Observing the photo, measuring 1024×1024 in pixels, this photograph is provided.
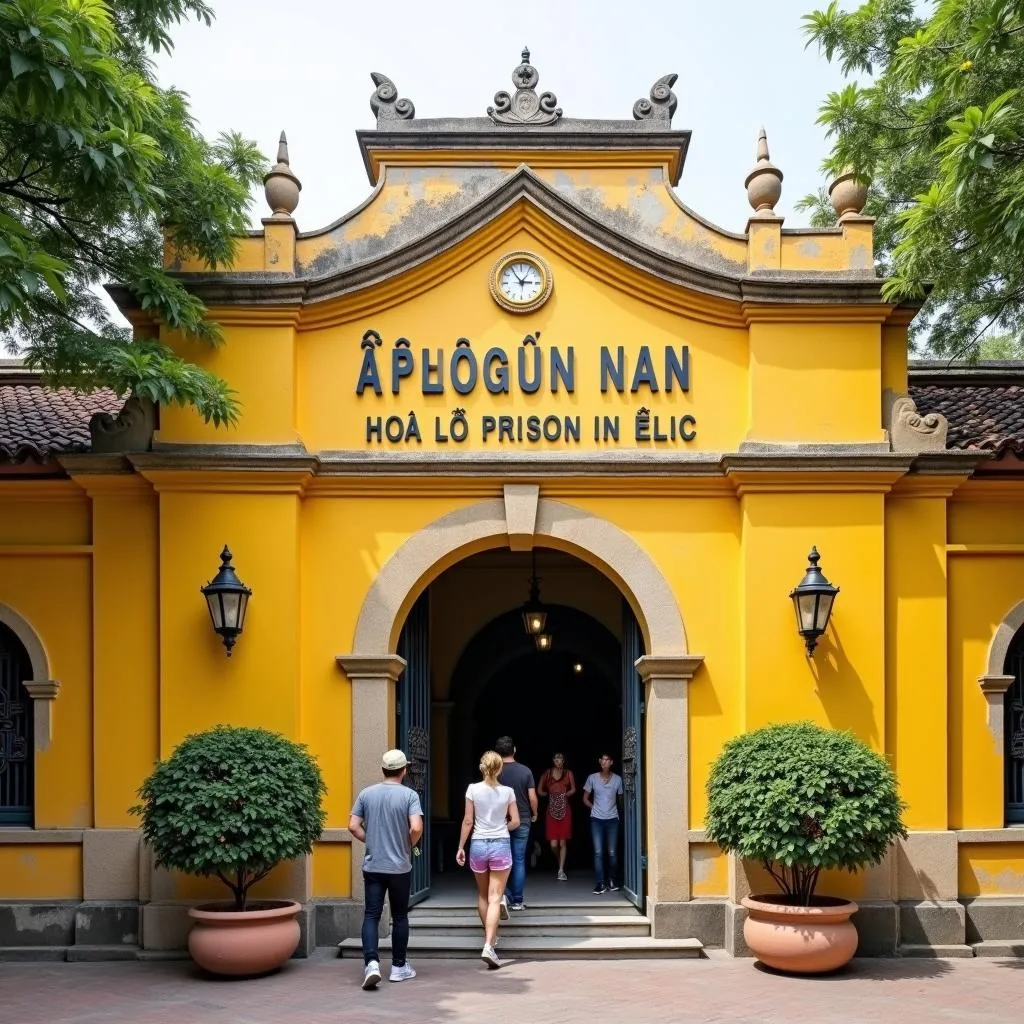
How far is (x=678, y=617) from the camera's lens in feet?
37.0

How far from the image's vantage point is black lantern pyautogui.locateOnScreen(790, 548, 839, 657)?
10742mm

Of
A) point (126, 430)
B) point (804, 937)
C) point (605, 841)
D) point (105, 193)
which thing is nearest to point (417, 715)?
point (605, 841)

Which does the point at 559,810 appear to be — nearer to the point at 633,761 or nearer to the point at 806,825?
the point at 633,761

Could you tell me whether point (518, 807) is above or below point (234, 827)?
below

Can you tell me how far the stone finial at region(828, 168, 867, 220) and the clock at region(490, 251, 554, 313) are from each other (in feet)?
8.55

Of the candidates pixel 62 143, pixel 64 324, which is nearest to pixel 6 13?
pixel 62 143

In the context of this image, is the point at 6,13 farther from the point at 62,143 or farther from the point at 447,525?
the point at 447,525

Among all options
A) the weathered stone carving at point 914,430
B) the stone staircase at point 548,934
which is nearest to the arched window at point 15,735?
the stone staircase at point 548,934

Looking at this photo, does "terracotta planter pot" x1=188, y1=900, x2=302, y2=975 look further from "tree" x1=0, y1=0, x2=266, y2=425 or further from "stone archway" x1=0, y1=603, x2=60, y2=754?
"tree" x1=0, y1=0, x2=266, y2=425

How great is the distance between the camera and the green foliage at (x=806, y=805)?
9852mm

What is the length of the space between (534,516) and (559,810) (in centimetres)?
416

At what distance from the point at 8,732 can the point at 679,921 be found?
578 centimetres

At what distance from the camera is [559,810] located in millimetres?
14086

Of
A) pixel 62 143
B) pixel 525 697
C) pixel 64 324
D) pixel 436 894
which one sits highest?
pixel 62 143
